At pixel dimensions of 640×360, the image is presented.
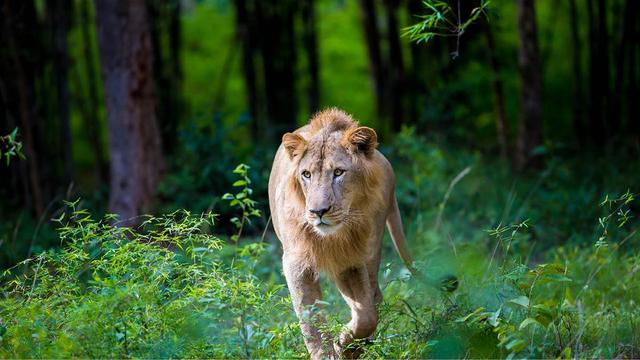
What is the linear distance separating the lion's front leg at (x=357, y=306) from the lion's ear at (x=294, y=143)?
93 centimetres

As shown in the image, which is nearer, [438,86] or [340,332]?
[340,332]

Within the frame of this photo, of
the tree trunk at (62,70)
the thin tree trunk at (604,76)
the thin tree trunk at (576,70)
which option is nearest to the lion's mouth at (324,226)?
the tree trunk at (62,70)

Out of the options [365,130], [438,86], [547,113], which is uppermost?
[365,130]

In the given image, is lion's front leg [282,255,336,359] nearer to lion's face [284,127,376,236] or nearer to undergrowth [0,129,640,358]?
undergrowth [0,129,640,358]

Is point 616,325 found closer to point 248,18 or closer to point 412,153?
point 412,153

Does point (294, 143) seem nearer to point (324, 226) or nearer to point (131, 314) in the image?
point (324, 226)

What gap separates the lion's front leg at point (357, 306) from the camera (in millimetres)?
6039

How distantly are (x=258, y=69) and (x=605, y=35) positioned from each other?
10.4 m

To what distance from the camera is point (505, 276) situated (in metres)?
5.52

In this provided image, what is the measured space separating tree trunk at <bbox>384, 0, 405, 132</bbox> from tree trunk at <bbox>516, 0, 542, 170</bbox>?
5.04m

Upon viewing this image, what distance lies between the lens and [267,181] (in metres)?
11.7

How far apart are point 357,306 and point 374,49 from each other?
12354 mm

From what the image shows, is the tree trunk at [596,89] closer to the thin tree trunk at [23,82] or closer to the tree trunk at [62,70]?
the tree trunk at [62,70]

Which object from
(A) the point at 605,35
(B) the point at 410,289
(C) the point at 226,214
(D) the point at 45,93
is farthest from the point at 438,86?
(B) the point at 410,289
